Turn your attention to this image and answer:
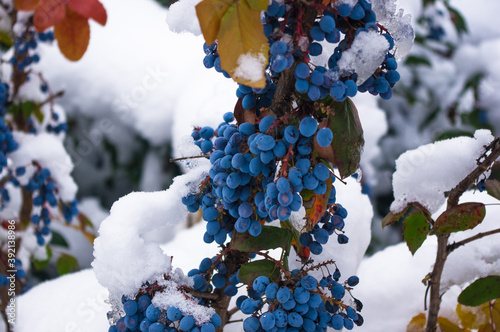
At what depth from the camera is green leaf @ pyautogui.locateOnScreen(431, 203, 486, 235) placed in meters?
0.44

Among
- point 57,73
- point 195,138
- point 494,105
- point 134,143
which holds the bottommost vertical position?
point 195,138

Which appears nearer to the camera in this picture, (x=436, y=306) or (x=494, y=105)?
(x=436, y=306)

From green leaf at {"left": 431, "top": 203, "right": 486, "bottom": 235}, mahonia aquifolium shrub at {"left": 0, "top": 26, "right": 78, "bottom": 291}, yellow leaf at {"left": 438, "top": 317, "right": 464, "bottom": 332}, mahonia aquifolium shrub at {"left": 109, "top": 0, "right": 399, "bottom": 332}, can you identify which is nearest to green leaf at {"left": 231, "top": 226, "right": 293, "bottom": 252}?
mahonia aquifolium shrub at {"left": 109, "top": 0, "right": 399, "bottom": 332}

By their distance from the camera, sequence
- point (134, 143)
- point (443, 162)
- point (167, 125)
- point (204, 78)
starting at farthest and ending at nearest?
point (134, 143) < point (167, 125) < point (204, 78) < point (443, 162)

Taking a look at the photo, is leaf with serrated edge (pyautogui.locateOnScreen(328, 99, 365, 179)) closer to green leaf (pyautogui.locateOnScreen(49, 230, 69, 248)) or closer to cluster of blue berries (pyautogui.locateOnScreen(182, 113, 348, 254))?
cluster of blue berries (pyautogui.locateOnScreen(182, 113, 348, 254))

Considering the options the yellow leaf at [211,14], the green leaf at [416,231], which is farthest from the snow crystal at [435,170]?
the yellow leaf at [211,14]

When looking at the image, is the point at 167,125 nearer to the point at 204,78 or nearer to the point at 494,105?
the point at 204,78

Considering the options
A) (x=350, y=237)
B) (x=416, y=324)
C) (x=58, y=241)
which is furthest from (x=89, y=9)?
(x=58, y=241)

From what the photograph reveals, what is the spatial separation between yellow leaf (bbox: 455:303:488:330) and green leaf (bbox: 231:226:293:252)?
0.25 metres

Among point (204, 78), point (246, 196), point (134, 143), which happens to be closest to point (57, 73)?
point (134, 143)

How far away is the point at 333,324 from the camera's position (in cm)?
41

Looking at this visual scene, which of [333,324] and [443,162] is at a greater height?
[443,162]

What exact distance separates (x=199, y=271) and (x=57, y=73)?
3.72 feet

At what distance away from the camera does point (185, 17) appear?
0.40 m
